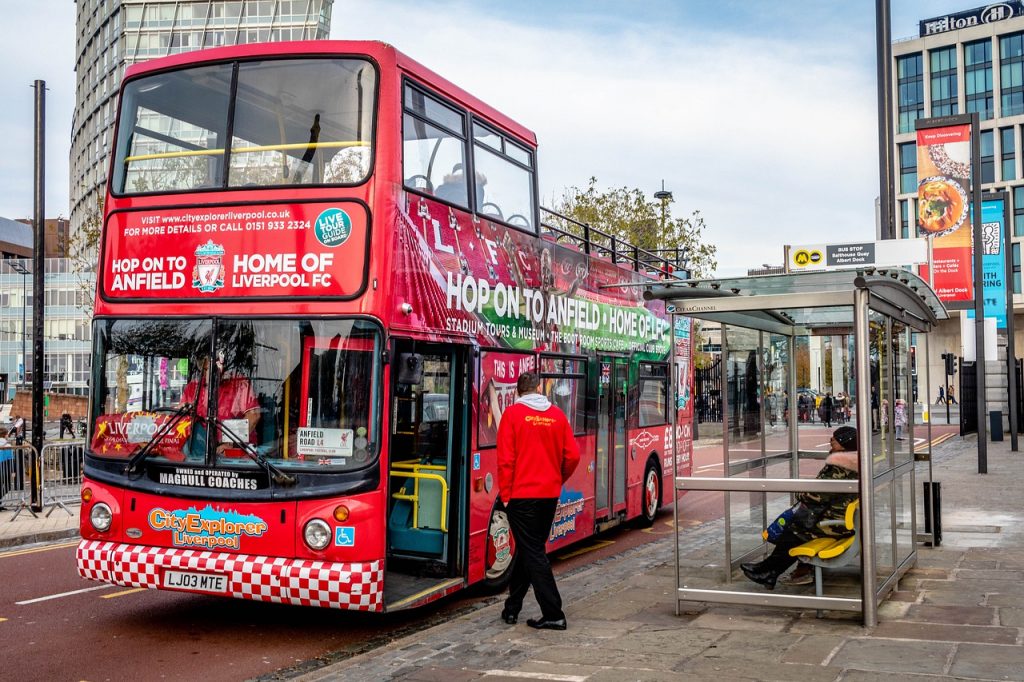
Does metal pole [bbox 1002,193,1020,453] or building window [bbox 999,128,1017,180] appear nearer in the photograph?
metal pole [bbox 1002,193,1020,453]

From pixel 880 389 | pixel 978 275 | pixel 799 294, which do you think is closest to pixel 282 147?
pixel 799 294

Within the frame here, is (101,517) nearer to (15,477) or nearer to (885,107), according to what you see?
(15,477)

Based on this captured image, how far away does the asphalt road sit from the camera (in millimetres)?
7051

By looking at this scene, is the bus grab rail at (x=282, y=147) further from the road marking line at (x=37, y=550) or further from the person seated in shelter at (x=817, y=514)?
the road marking line at (x=37, y=550)

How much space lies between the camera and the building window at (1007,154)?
7006 centimetres

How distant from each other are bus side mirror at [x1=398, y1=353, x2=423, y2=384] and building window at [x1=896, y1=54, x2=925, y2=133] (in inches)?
2849

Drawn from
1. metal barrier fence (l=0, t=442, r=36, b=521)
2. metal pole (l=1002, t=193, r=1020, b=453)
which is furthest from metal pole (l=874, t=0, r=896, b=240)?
metal pole (l=1002, t=193, r=1020, b=453)

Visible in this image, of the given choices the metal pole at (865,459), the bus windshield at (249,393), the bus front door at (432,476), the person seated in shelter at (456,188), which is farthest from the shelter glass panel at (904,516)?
the bus windshield at (249,393)

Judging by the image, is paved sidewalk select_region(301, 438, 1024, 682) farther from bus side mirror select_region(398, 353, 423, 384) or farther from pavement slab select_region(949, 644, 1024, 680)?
bus side mirror select_region(398, 353, 423, 384)

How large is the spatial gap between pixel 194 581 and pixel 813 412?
18.2 feet

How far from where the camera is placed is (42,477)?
50.6 feet

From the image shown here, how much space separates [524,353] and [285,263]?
3134 millimetres

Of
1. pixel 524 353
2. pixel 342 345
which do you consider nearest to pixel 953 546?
pixel 524 353

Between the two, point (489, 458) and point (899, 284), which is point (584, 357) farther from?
point (899, 284)
